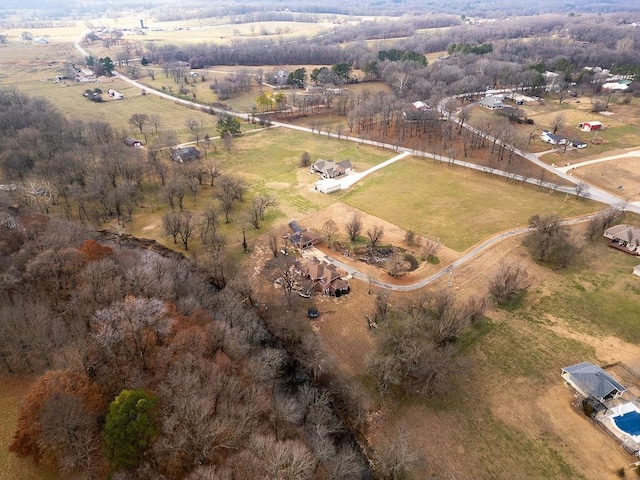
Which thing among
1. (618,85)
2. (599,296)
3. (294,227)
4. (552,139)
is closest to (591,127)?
(552,139)

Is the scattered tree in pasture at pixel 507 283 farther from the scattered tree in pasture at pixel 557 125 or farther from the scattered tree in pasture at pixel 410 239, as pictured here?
the scattered tree in pasture at pixel 557 125

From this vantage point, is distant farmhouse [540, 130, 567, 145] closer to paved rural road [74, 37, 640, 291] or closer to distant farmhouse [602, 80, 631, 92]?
paved rural road [74, 37, 640, 291]

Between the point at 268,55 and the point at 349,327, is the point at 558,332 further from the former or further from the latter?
the point at 268,55

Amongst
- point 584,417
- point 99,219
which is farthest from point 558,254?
point 99,219

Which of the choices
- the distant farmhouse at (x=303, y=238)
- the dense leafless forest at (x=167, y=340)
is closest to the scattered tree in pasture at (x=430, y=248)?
the dense leafless forest at (x=167, y=340)

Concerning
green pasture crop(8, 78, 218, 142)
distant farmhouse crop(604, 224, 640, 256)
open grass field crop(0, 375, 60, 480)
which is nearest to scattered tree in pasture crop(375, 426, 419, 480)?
open grass field crop(0, 375, 60, 480)

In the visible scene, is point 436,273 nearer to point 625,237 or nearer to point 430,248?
point 430,248

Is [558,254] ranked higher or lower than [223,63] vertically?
lower
